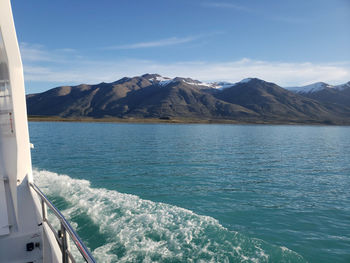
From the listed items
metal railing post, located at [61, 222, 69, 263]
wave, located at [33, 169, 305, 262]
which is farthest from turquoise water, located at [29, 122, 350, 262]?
metal railing post, located at [61, 222, 69, 263]

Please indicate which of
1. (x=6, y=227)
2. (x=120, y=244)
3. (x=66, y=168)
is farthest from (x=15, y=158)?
(x=66, y=168)

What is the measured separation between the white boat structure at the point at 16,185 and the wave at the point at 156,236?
130 inches

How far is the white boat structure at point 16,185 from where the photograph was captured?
5098mm

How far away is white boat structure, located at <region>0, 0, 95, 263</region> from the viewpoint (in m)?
5.10

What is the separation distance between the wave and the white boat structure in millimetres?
3302

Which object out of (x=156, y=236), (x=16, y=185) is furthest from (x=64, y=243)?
(x=156, y=236)

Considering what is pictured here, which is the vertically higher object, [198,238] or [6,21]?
[6,21]

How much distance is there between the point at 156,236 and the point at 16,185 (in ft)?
18.5

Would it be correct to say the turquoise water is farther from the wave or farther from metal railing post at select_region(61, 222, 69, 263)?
metal railing post at select_region(61, 222, 69, 263)

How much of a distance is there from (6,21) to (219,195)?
47.5 feet

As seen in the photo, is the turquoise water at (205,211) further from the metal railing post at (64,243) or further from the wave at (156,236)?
the metal railing post at (64,243)

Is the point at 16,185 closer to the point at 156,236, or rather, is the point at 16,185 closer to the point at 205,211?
the point at 156,236

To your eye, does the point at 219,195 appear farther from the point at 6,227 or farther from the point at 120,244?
the point at 6,227

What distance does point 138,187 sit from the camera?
56.9ft
